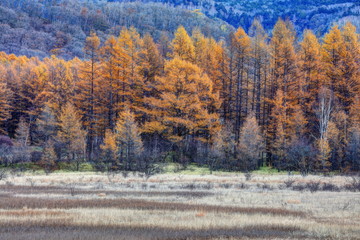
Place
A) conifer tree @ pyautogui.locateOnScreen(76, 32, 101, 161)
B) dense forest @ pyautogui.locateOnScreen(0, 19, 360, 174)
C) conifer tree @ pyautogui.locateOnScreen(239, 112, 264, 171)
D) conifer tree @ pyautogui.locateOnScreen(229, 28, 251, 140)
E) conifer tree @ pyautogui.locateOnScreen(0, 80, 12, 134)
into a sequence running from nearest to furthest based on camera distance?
conifer tree @ pyautogui.locateOnScreen(239, 112, 264, 171) < dense forest @ pyautogui.locateOnScreen(0, 19, 360, 174) < conifer tree @ pyautogui.locateOnScreen(76, 32, 101, 161) < conifer tree @ pyautogui.locateOnScreen(229, 28, 251, 140) < conifer tree @ pyautogui.locateOnScreen(0, 80, 12, 134)

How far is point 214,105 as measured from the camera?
46.2 m

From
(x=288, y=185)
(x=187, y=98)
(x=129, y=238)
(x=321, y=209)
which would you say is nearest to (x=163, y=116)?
(x=187, y=98)

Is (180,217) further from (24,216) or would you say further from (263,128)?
(263,128)

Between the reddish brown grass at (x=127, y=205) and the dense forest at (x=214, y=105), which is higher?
the dense forest at (x=214, y=105)

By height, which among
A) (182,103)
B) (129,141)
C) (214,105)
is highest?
(214,105)

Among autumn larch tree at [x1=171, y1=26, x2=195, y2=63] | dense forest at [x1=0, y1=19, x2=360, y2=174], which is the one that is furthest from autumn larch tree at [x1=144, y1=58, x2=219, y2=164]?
autumn larch tree at [x1=171, y1=26, x2=195, y2=63]

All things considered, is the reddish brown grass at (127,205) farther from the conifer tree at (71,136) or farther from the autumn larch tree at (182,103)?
the autumn larch tree at (182,103)

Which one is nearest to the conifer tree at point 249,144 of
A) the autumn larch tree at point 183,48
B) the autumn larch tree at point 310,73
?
the autumn larch tree at point 310,73

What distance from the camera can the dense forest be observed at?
3925 centimetres

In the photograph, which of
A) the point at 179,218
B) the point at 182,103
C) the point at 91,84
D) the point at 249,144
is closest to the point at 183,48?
the point at 182,103

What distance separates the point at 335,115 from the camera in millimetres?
41312

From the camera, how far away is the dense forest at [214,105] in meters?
39.2

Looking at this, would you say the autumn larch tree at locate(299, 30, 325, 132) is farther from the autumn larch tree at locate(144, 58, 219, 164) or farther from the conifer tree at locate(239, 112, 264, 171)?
the autumn larch tree at locate(144, 58, 219, 164)

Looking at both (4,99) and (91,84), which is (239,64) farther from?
(4,99)
